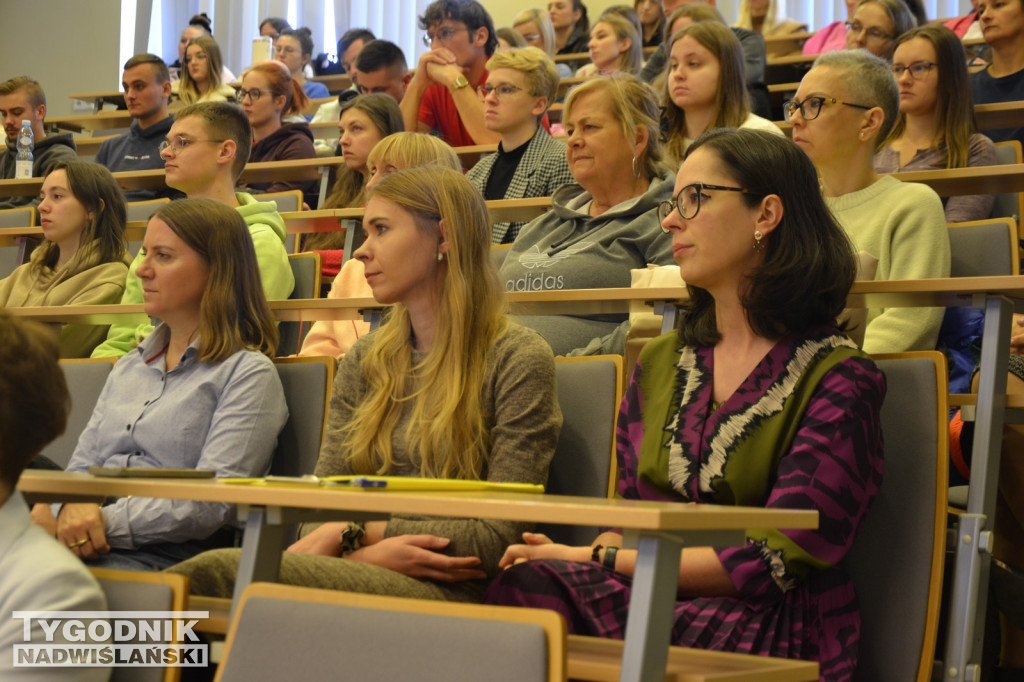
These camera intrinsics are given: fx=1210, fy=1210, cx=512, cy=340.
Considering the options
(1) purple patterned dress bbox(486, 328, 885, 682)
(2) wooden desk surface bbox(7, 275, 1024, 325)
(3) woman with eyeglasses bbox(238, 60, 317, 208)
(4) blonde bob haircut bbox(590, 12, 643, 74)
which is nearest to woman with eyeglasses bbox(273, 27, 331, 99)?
(3) woman with eyeglasses bbox(238, 60, 317, 208)

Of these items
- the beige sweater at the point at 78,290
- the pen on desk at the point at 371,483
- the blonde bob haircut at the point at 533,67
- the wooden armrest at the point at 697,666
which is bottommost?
the wooden armrest at the point at 697,666

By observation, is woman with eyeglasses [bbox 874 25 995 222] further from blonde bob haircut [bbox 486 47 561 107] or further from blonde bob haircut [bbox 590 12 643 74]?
blonde bob haircut [bbox 590 12 643 74]

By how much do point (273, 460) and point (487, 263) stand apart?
0.51m

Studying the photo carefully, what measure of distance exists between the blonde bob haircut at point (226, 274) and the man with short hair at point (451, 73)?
207cm

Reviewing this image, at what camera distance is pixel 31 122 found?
5.47 meters

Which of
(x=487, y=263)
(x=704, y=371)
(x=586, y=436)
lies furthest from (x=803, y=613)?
(x=487, y=263)

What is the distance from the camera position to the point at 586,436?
1764 mm

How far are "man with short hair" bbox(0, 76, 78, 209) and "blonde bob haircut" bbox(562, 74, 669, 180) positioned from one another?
3.10 m

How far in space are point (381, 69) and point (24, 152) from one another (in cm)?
151

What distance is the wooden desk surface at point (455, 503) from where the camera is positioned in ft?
3.12

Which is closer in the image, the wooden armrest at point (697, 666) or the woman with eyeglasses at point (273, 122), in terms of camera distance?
the wooden armrest at point (697, 666)

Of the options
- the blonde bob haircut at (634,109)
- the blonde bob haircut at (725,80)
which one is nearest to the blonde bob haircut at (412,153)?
the blonde bob haircut at (634,109)

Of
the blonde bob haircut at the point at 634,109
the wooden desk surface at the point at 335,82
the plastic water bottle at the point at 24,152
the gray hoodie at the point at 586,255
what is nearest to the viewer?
the gray hoodie at the point at 586,255

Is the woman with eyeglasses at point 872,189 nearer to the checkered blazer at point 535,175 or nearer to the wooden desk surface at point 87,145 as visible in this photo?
the checkered blazer at point 535,175
